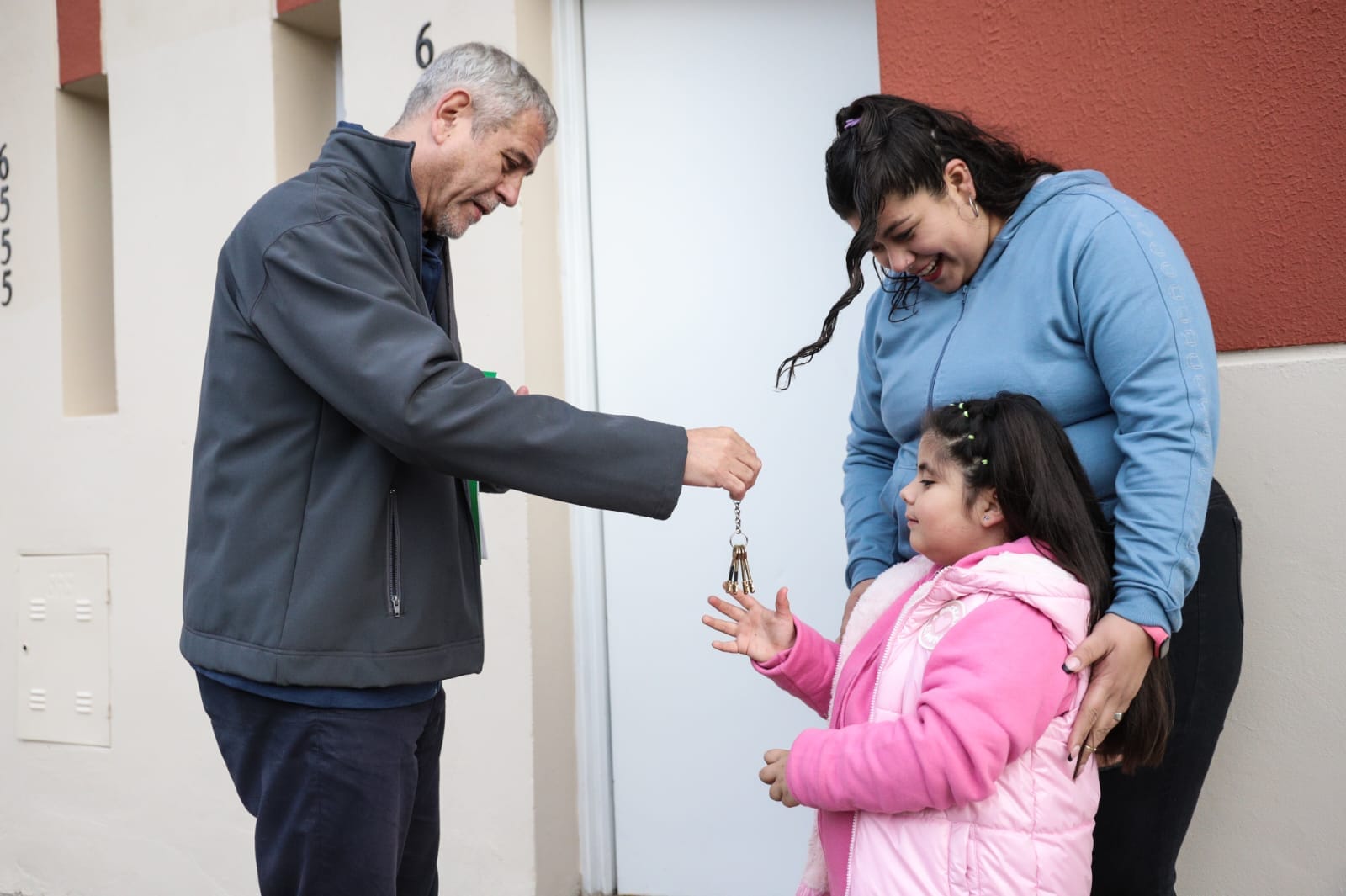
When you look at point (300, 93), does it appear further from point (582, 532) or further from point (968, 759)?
point (968, 759)

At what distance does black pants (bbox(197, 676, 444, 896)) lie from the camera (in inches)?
69.4

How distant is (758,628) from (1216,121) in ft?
4.61

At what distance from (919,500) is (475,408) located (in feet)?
2.37

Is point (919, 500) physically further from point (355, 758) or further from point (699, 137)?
point (699, 137)

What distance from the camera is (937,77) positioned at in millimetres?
2482

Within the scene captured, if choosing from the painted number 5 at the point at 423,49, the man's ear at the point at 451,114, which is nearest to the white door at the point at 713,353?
the painted number 5 at the point at 423,49

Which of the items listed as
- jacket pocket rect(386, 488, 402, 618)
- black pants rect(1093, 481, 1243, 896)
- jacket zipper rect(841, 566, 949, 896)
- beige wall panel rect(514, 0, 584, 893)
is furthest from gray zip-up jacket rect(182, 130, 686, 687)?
beige wall panel rect(514, 0, 584, 893)

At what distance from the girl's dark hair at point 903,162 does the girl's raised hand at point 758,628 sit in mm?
541

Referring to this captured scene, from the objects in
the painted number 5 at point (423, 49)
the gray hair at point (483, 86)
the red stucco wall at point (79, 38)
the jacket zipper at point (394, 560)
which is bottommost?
the jacket zipper at point (394, 560)

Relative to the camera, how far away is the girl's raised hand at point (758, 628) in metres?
1.92

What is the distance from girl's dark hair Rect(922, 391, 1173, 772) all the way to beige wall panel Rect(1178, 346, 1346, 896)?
1.99 ft

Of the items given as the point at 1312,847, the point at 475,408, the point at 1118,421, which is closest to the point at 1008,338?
the point at 1118,421

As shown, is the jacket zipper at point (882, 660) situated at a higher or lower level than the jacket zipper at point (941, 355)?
lower

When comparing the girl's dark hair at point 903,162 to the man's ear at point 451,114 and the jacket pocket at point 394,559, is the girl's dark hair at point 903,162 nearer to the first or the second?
the man's ear at point 451,114
